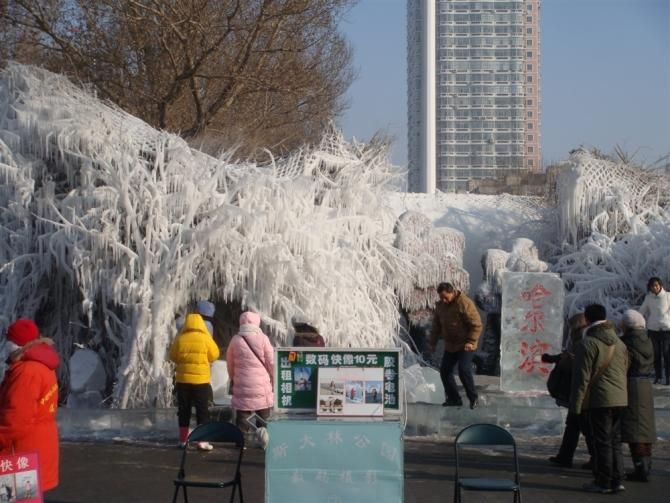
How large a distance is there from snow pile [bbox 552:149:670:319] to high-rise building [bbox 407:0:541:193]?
125 metres

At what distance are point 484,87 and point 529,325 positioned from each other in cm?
13700

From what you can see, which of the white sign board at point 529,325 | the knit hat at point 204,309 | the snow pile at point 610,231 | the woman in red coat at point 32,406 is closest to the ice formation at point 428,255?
the snow pile at point 610,231

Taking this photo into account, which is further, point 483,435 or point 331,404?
point 483,435

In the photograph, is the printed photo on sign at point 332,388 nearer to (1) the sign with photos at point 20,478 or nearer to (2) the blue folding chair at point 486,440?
(2) the blue folding chair at point 486,440

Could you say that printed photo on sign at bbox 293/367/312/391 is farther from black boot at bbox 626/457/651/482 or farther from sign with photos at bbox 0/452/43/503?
black boot at bbox 626/457/651/482

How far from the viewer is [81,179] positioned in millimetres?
13523

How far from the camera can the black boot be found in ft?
29.7

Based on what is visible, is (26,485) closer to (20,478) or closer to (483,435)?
(20,478)

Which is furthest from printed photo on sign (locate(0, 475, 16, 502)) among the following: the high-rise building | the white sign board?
the high-rise building

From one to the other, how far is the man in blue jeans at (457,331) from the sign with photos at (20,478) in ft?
21.4

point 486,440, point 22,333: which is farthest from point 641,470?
point 22,333

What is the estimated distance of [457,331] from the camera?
11703 millimetres

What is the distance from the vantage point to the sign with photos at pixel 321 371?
6.76 metres

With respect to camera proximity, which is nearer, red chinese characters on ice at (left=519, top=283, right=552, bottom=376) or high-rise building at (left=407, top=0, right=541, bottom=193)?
red chinese characters on ice at (left=519, top=283, right=552, bottom=376)
